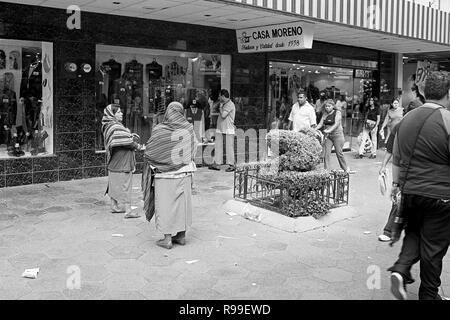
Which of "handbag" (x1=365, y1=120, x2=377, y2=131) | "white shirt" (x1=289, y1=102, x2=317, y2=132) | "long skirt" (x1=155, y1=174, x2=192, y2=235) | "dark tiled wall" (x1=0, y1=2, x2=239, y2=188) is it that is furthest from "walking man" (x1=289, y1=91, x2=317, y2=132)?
"long skirt" (x1=155, y1=174, x2=192, y2=235)

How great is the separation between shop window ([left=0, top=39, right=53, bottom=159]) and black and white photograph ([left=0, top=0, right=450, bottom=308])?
0.03 m

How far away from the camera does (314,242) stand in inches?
233

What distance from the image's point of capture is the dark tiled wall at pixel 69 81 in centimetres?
865

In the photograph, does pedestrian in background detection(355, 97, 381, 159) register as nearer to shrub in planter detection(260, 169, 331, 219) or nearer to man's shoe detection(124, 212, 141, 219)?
shrub in planter detection(260, 169, 331, 219)

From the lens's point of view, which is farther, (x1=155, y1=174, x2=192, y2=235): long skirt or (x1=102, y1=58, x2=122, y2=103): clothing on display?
(x1=102, y1=58, x2=122, y2=103): clothing on display

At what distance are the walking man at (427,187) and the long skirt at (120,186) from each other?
4.06 meters

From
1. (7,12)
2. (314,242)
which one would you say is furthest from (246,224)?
(7,12)

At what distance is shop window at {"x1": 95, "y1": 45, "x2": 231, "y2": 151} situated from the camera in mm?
9938

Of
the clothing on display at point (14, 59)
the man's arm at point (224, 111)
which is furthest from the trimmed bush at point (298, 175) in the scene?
the clothing on display at point (14, 59)

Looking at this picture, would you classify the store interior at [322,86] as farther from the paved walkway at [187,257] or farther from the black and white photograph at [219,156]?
the paved walkway at [187,257]

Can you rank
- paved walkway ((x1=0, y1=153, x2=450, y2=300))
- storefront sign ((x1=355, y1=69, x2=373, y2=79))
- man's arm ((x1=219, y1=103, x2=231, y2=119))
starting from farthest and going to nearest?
1. storefront sign ((x1=355, y1=69, x2=373, y2=79))
2. man's arm ((x1=219, y1=103, x2=231, y2=119))
3. paved walkway ((x1=0, y1=153, x2=450, y2=300))

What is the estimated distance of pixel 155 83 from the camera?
1075 cm
